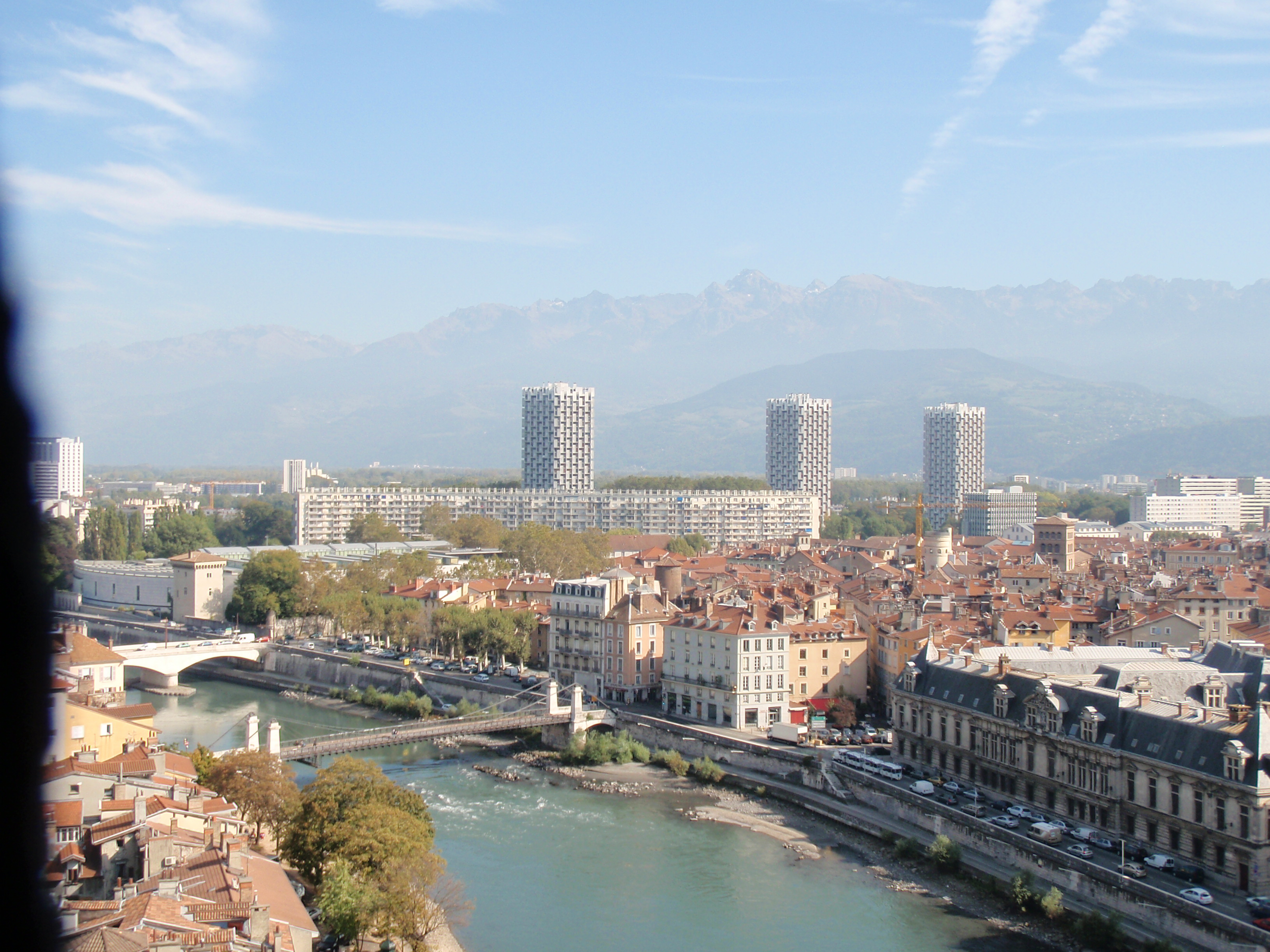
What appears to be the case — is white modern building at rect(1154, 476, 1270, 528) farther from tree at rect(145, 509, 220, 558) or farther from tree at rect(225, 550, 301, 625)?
tree at rect(225, 550, 301, 625)

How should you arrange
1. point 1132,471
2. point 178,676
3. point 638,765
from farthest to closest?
point 1132,471
point 178,676
point 638,765

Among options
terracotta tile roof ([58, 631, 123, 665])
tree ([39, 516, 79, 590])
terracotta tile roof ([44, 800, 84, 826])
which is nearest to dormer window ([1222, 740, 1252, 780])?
terracotta tile roof ([44, 800, 84, 826])

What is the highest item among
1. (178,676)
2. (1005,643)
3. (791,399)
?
(791,399)

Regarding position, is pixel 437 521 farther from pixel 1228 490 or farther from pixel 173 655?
pixel 1228 490

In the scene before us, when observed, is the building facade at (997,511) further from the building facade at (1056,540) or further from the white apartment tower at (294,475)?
the white apartment tower at (294,475)

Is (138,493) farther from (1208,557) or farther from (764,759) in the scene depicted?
(764,759)

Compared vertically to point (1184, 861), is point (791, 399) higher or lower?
higher

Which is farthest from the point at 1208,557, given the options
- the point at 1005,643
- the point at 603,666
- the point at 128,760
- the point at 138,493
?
the point at 138,493
